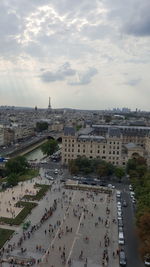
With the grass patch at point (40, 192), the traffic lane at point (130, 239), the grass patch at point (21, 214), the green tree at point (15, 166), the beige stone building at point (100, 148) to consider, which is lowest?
the traffic lane at point (130, 239)

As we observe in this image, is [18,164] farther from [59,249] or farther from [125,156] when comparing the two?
[59,249]

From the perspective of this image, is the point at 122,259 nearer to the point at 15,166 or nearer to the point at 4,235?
the point at 4,235

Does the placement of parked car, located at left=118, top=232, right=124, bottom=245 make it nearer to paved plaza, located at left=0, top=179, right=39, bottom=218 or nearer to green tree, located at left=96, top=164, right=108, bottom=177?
paved plaza, located at left=0, top=179, right=39, bottom=218

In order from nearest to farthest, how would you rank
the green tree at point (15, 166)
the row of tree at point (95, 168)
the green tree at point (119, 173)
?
the green tree at point (119, 173) < the row of tree at point (95, 168) < the green tree at point (15, 166)

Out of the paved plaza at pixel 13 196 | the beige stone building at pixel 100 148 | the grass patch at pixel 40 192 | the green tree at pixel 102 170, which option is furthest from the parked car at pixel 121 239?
the beige stone building at pixel 100 148

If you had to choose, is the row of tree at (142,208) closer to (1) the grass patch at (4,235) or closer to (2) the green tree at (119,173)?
(2) the green tree at (119,173)

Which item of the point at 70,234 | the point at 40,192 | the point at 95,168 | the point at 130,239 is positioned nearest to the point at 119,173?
the point at 95,168

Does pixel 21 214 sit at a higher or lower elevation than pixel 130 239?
higher
